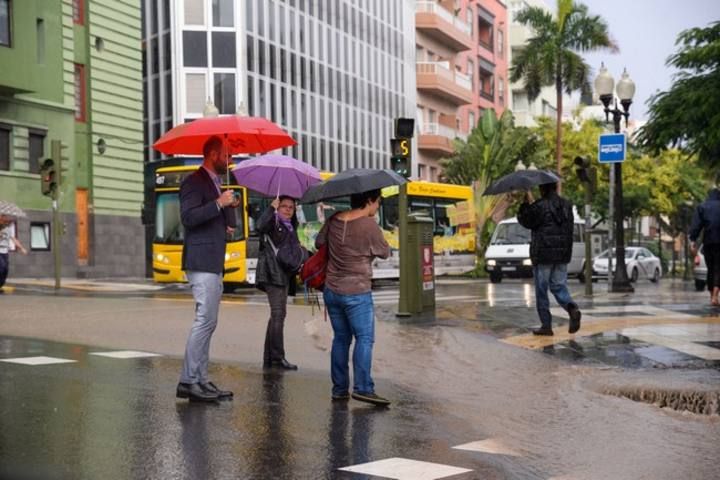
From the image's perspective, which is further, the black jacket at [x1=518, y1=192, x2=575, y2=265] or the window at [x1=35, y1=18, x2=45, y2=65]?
the window at [x1=35, y1=18, x2=45, y2=65]

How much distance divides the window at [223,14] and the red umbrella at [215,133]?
39.4 metres

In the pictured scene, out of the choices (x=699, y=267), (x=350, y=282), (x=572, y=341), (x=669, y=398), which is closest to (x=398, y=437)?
(x=350, y=282)

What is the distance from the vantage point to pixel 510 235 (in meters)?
36.8

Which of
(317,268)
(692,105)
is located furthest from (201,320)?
(692,105)

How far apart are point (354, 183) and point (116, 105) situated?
31.9 metres

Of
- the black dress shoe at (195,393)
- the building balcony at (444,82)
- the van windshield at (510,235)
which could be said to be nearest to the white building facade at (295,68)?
the building balcony at (444,82)

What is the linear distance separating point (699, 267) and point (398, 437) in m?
20.7

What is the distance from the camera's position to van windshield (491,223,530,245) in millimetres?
36312

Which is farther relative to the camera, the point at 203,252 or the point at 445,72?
the point at 445,72

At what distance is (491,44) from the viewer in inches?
3125

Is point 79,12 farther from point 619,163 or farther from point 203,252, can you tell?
point 203,252

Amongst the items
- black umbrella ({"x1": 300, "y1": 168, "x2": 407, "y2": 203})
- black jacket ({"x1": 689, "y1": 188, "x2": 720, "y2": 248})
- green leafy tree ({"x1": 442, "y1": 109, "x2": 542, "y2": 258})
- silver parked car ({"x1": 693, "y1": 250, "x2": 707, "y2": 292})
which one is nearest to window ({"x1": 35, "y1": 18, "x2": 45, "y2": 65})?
green leafy tree ({"x1": 442, "y1": 109, "x2": 542, "y2": 258})

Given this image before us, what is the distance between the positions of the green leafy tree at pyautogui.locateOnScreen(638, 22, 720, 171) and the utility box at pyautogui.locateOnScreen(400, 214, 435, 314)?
11.1 meters

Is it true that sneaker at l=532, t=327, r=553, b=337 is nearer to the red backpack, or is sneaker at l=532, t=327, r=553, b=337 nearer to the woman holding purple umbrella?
the woman holding purple umbrella
